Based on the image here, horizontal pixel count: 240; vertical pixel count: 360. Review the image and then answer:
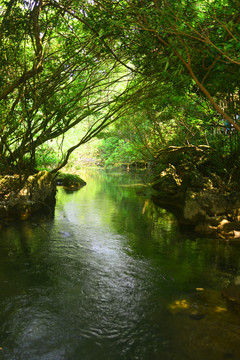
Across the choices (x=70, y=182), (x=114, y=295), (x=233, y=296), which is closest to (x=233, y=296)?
(x=233, y=296)

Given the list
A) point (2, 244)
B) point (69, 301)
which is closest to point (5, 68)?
point (2, 244)

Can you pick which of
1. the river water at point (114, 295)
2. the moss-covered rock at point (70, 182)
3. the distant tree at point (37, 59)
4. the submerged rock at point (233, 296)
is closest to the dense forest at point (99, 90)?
the distant tree at point (37, 59)

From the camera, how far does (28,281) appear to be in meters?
5.78

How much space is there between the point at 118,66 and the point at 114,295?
27.2 ft

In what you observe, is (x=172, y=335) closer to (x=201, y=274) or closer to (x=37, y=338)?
(x=37, y=338)

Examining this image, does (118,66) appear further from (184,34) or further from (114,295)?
(114,295)

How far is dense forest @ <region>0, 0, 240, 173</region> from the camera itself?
452 centimetres

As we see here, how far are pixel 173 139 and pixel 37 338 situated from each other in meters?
12.8

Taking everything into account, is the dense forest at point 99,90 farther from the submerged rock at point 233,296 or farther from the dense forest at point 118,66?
the submerged rock at point 233,296

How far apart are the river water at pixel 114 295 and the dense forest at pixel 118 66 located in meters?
2.90

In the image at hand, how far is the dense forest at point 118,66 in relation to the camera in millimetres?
4516

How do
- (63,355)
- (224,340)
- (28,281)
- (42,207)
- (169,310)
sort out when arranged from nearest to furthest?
1. (63,355)
2. (224,340)
3. (169,310)
4. (28,281)
5. (42,207)

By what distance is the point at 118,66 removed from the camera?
1090 cm

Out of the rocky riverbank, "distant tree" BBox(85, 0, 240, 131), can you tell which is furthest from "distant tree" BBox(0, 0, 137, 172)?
the rocky riverbank
